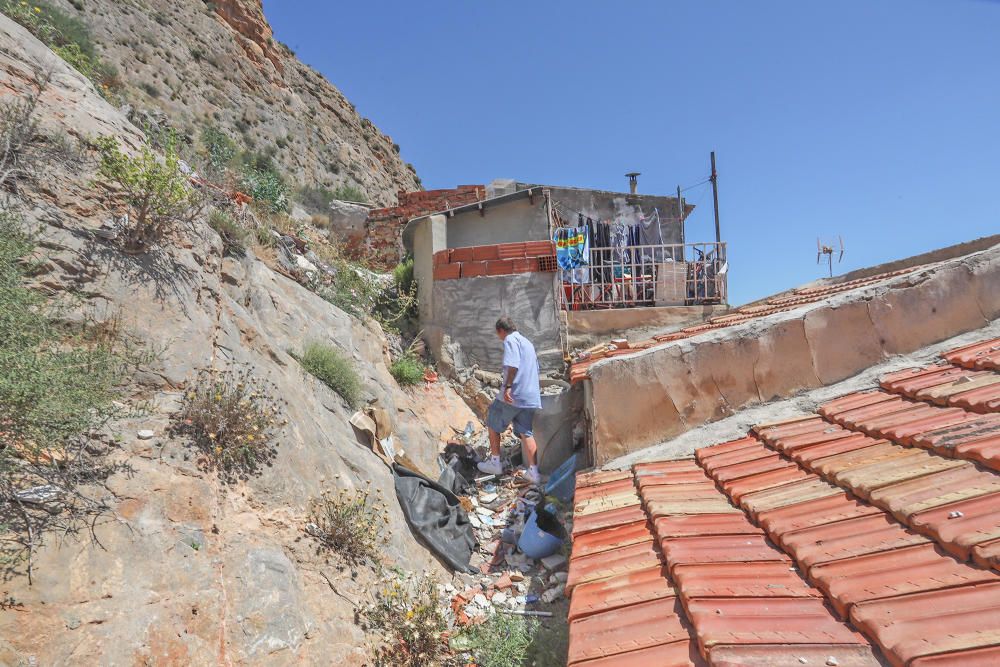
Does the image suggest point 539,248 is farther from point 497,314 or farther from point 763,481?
point 763,481

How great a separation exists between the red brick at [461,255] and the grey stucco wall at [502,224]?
3.01ft

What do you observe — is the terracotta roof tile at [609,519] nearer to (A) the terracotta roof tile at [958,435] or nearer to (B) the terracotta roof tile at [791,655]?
(B) the terracotta roof tile at [791,655]

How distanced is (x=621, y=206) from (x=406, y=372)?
7071mm

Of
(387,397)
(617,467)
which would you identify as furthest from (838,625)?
(387,397)

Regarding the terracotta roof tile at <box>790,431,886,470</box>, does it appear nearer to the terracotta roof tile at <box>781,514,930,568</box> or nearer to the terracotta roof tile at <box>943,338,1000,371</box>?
the terracotta roof tile at <box>781,514,930,568</box>

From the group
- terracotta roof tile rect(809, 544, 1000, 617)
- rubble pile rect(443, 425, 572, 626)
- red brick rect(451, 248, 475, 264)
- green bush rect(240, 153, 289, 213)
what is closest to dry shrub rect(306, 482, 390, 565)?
rubble pile rect(443, 425, 572, 626)

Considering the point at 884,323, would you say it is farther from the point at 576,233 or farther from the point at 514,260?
the point at 576,233

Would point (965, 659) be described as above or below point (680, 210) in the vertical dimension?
below

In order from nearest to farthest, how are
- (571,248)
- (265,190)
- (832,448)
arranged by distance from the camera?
(832,448)
(571,248)
(265,190)

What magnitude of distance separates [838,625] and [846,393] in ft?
6.53

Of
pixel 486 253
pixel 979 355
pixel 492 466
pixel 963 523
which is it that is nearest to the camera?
pixel 963 523

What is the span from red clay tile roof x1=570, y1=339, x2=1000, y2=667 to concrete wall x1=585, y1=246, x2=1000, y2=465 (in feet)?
1.25

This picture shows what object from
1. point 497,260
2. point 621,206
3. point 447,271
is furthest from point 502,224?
point 621,206

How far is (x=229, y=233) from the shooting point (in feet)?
18.1
